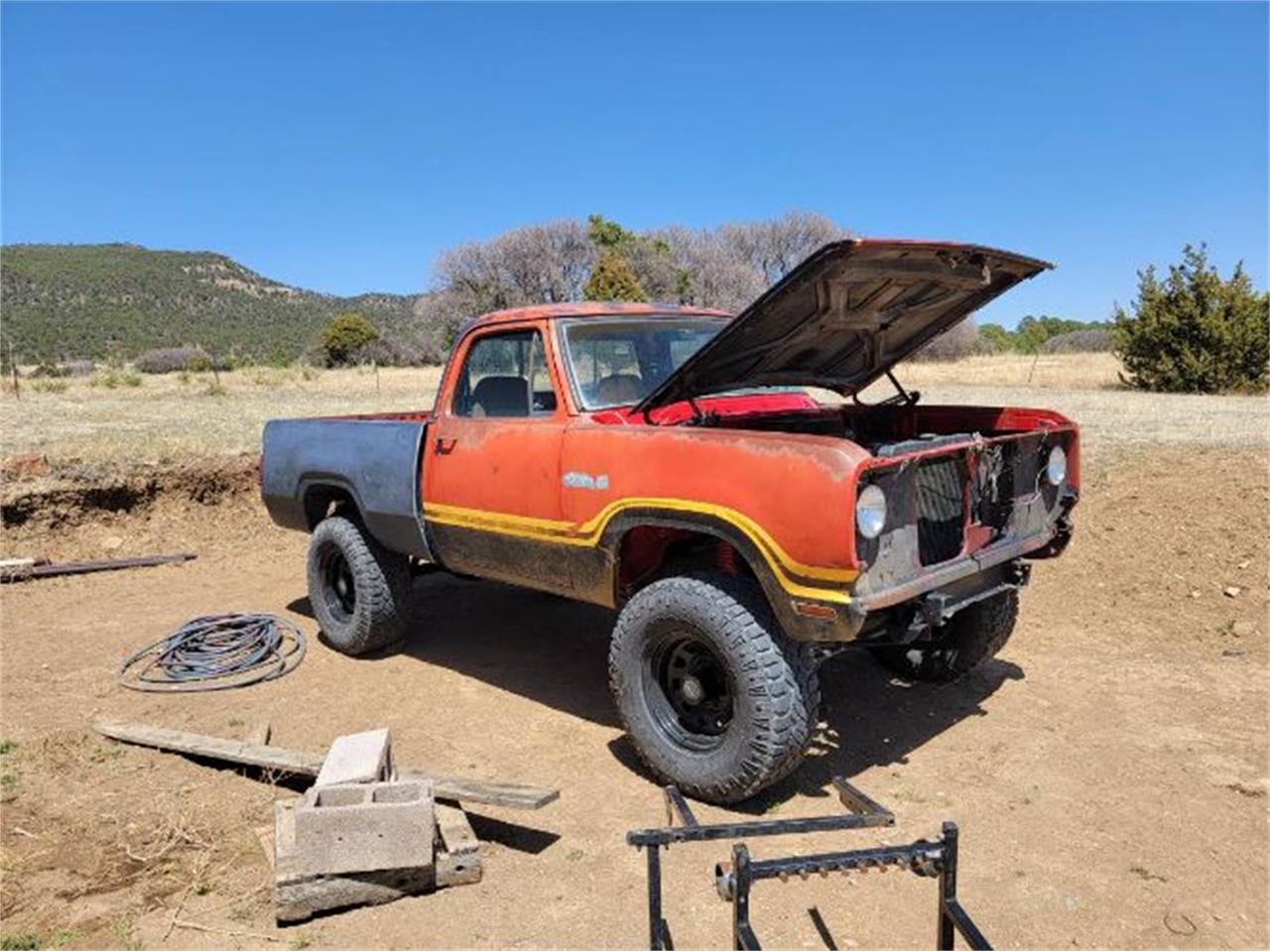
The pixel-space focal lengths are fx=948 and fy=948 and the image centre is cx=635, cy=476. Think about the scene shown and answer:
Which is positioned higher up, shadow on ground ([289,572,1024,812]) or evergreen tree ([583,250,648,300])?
evergreen tree ([583,250,648,300])

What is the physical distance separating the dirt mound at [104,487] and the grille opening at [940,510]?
8.13 m

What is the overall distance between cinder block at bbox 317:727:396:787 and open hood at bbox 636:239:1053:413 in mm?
1823

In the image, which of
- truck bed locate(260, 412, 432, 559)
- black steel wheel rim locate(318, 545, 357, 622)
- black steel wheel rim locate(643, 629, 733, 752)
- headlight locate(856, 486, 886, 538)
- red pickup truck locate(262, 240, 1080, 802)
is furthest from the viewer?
black steel wheel rim locate(318, 545, 357, 622)

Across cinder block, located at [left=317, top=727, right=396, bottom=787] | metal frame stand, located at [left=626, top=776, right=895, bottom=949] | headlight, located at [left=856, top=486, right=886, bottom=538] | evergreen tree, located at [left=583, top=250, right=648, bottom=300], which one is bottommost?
cinder block, located at [left=317, top=727, right=396, bottom=787]

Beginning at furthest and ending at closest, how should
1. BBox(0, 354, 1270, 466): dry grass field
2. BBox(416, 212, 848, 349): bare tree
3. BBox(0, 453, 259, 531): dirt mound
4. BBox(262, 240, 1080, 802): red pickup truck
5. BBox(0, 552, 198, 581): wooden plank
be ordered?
BBox(416, 212, 848, 349): bare tree, BBox(0, 354, 1270, 466): dry grass field, BBox(0, 453, 259, 531): dirt mound, BBox(0, 552, 198, 581): wooden plank, BBox(262, 240, 1080, 802): red pickup truck

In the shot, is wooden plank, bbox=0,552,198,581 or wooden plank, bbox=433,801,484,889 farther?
wooden plank, bbox=0,552,198,581

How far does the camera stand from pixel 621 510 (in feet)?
13.0

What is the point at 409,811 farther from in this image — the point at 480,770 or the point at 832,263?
the point at 832,263

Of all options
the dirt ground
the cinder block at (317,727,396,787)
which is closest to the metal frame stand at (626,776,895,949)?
the dirt ground

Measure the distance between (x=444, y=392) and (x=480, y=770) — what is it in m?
2.02

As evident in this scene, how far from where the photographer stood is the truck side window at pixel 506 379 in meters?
4.71

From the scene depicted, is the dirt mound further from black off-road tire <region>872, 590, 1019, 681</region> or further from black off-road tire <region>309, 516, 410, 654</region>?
black off-road tire <region>872, 590, 1019, 681</region>

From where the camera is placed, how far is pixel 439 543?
5.09 m

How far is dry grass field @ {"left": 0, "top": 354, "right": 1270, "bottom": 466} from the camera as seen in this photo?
405 inches
